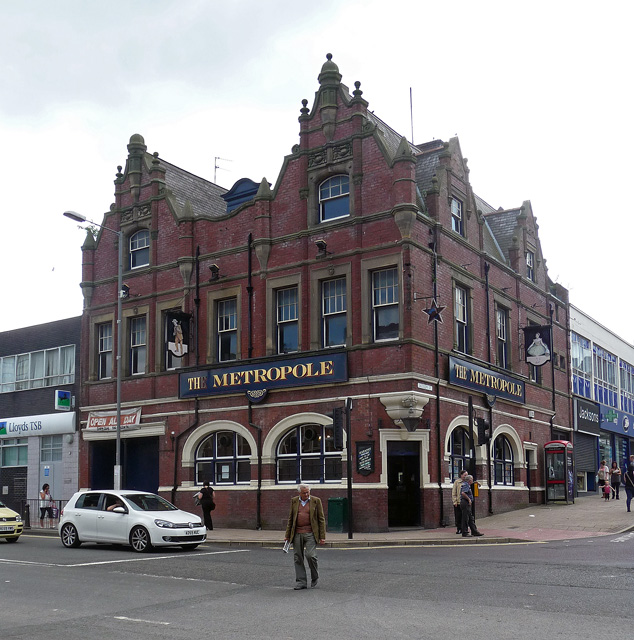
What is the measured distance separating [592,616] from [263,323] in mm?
18657

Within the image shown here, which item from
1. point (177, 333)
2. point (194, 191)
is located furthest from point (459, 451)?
point (194, 191)

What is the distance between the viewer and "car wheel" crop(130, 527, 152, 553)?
19.0 metres

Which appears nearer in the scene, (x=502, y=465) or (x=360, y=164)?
(x=360, y=164)

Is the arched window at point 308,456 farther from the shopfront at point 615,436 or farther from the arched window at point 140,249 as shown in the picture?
the shopfront at point 615,436

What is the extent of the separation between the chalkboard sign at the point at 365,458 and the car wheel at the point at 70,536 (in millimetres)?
8134

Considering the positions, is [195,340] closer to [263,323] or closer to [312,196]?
[263,323]

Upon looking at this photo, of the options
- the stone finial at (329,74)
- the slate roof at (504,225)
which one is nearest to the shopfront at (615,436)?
the slate roof at (504,225)

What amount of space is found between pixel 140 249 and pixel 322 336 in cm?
955

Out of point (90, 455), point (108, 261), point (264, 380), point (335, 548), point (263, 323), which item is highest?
point (108, 261)

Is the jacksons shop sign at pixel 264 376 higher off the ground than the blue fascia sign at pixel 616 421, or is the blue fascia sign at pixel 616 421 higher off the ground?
the jacksons shop sign at pixel 264 376

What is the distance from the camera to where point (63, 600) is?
12.1m

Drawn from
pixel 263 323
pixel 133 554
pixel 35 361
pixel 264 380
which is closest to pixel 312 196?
pixel 263 323

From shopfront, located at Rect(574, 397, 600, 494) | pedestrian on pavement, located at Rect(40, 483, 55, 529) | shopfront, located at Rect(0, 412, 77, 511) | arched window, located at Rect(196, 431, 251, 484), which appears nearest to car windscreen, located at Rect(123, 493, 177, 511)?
arched window, located at Rect(196, 431, 251, 484)

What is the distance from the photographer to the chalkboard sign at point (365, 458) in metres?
24.0
